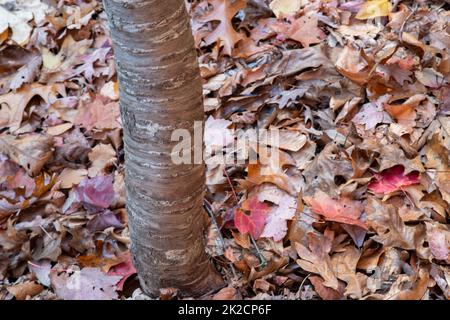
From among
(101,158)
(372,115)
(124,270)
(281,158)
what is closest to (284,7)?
(372,115)

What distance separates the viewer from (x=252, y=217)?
1958mm

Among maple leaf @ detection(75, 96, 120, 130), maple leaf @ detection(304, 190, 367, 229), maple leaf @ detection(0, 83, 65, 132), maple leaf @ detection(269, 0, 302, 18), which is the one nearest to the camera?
maple leaf @ detection(304, 190, 367, 229)

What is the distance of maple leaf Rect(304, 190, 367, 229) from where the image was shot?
1849mm

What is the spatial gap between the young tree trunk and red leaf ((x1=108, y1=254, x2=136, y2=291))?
12 centimetres

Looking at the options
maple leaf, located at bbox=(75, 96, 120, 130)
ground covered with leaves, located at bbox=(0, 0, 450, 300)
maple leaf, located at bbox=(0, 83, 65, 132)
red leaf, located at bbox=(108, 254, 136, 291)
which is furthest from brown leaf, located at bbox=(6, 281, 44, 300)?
maple leaf, located at bbox=(0, 83, 65, 132)

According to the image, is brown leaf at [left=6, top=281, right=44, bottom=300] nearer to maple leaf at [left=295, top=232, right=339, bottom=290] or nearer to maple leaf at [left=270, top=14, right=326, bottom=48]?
maple leaf at [left=295, top=232, right=339, bottom=290]

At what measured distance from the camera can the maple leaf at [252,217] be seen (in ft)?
6.34

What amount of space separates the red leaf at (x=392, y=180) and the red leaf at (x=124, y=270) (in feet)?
2.90

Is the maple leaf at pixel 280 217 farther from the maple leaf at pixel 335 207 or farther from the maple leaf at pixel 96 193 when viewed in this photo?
the maple leaf at pixel 96 193

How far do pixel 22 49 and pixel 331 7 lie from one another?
1.65 metres

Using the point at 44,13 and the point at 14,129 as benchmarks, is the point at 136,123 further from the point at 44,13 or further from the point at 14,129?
the point at 44,13

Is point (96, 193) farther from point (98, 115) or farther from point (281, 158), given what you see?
point (281, 158)

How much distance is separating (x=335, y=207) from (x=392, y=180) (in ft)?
0.80

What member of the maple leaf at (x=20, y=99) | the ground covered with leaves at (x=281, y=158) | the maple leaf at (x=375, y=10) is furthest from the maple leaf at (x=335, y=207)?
the maple leaf at (x=20, y=99)
